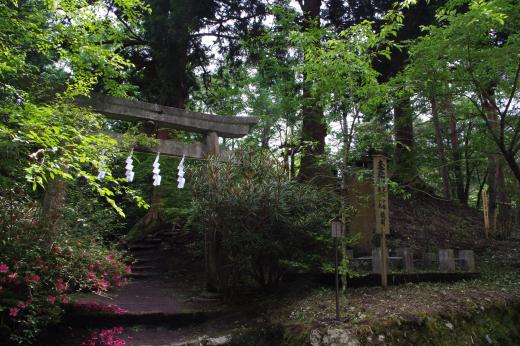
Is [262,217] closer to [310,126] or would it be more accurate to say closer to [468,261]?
[468,261]

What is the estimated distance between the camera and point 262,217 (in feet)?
→ 19.6

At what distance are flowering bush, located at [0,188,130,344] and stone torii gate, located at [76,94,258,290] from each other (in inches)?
A: 72.5

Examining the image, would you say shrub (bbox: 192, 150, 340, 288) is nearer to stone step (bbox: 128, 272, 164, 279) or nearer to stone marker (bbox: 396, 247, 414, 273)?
stone marker (bbox: 396, 247, 414, 273)

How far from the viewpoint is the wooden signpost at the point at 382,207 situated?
228 inches

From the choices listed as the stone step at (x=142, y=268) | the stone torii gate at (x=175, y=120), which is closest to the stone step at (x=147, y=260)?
the stone step at (x=142, y=268)

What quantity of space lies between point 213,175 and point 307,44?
265cm

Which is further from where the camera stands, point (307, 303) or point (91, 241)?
point (91, 241)

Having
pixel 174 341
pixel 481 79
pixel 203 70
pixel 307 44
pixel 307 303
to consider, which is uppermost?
pixel 203 70

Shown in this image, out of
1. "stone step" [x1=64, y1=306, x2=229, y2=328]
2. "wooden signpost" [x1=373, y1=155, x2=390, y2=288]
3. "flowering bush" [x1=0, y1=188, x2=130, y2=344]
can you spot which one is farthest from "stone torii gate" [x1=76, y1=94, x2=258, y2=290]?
"wooden signpost" [x1=373, y1=155, x2=390, y2=288]

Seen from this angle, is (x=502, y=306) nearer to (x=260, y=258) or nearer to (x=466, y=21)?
(x=260, y=258)

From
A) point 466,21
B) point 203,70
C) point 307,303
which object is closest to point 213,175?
point 307,303

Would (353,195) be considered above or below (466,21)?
below

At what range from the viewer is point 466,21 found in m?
5.33

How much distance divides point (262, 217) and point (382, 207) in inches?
70.1
